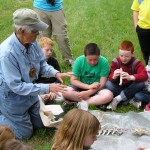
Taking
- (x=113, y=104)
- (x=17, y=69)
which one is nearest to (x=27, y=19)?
(x=17, y=69)

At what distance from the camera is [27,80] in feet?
12.2

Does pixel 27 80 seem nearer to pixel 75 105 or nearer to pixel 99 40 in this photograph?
pixel 75 105

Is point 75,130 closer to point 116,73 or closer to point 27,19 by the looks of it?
point 27,19

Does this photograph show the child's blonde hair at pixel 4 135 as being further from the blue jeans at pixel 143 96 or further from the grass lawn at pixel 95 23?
the grass lawn at pixel 95 23

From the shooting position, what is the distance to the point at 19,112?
12.5 feet

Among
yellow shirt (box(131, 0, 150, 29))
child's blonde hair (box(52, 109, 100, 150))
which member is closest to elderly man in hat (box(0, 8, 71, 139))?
child's blonde hair (box(52, 109, 100, 150))

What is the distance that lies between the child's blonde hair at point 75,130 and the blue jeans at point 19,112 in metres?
1.11

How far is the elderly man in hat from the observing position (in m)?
3.49

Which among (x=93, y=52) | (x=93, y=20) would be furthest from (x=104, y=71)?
(x=93, y=20)

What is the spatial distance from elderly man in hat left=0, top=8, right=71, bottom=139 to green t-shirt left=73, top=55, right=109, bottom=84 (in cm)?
65

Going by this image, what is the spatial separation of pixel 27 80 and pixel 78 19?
4.30m

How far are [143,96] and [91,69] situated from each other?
0.74 metres

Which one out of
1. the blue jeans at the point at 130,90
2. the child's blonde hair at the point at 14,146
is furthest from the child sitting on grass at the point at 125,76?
the child's blonde hair at the point at 14,146

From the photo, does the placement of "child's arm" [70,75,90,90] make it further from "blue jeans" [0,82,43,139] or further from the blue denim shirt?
the blue denim shirt
